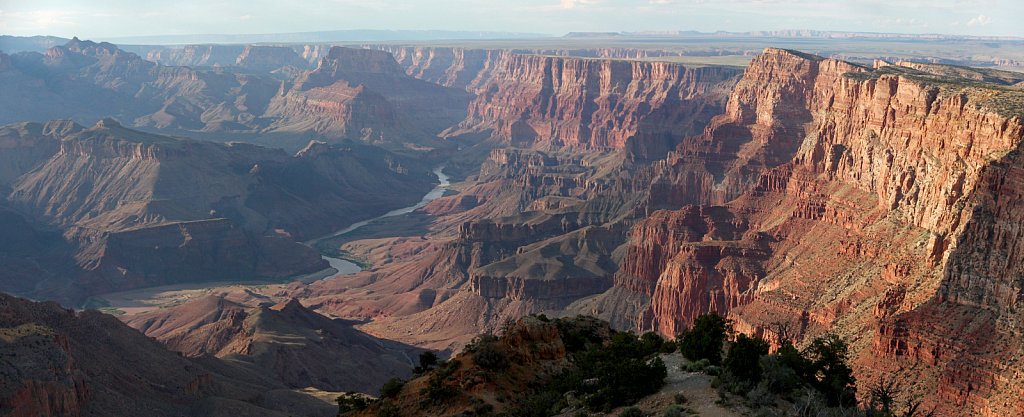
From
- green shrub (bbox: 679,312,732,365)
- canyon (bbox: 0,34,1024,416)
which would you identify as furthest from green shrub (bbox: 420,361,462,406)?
green shrub (bbox: 679,312,732,365)

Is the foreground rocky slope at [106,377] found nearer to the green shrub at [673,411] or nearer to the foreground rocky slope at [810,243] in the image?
the foreground rocky slope at [810,243]

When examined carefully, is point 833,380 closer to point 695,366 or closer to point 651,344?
point 695,366

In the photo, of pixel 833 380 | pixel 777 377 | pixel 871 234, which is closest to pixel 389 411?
pixel 777 377

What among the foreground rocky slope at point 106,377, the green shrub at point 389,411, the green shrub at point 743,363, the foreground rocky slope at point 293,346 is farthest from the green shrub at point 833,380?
the foreground rocky slope at point 293,346

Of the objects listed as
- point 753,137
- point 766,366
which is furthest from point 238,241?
point 766,366

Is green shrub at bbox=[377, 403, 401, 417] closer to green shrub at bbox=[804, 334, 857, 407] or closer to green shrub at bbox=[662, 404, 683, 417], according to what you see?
green shrub at bbox=[662, 404, 683, 417]

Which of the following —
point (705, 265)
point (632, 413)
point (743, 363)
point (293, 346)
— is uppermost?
point (743, 363)

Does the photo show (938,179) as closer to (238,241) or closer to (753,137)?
(753,137)
